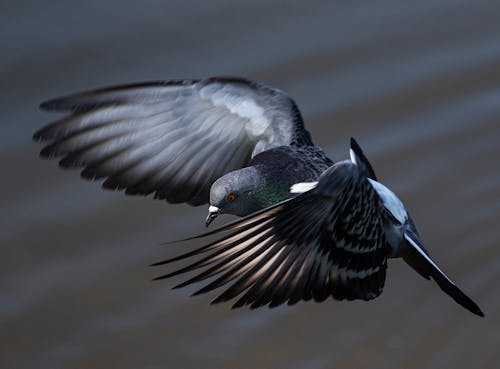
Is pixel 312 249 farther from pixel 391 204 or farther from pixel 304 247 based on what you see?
pixel 391 204

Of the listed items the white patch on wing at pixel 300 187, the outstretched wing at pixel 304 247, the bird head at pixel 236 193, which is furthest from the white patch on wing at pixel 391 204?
the bird head at pixel 236 193

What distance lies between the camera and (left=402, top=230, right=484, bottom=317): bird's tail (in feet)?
18.0

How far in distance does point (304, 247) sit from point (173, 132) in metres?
1.33

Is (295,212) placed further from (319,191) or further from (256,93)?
(256,93)

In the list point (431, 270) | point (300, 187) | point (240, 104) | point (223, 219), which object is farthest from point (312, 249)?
point (223, 219)

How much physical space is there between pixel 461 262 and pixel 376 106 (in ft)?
5.05

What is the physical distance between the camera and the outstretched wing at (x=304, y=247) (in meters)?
4.70

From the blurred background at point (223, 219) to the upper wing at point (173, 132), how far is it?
723mm

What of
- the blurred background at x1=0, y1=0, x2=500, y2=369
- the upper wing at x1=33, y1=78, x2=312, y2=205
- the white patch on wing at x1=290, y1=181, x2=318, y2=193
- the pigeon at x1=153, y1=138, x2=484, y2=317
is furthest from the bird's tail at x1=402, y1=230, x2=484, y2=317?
the upper wing at x1=33, y1=78, x2=312, y2=205

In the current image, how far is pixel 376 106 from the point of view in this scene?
25.8 ft

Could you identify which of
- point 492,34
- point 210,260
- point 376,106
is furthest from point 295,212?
point 492,34

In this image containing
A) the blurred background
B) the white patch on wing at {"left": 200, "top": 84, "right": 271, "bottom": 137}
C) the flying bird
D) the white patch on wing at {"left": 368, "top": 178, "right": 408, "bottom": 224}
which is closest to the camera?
the flying bird

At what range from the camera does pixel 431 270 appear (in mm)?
5633

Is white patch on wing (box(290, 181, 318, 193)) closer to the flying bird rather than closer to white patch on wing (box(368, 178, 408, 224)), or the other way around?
the flying bird
